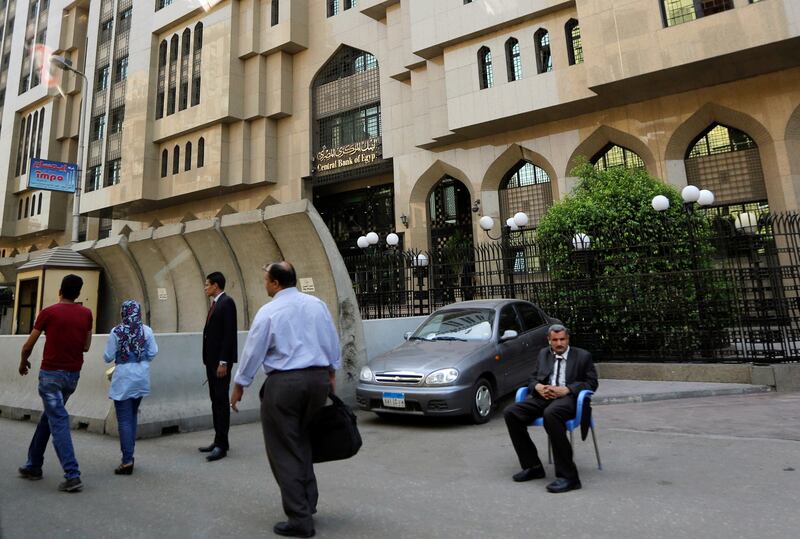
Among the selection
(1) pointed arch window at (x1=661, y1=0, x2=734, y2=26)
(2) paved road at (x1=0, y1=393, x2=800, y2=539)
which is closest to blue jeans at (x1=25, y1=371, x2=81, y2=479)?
(2) paved road at (x1=0, y1=393, x2=800, y2=539)

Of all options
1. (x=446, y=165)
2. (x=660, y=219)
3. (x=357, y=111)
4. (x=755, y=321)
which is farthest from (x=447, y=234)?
(x=755, y=321)

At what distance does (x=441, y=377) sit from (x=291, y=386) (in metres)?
3.38

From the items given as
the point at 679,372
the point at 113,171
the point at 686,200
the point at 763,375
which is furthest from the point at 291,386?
the point at 113,171

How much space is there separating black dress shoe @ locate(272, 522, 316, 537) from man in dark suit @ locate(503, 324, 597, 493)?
1894mm

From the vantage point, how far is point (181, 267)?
12.3 meters

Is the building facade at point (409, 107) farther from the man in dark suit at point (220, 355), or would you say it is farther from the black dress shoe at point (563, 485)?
the black dress shoe at point (563, 485)

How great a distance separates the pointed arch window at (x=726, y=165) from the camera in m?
18.2

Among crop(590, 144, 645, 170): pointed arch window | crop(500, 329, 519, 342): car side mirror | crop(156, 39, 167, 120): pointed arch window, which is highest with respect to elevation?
crop(156, 39, 167, 120): pointed arch window

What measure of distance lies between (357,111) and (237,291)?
1855cm

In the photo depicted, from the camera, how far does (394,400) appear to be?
6.34 metres

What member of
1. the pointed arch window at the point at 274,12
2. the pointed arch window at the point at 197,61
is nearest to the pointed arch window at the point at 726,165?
the pointed arch window at the point at 274,12

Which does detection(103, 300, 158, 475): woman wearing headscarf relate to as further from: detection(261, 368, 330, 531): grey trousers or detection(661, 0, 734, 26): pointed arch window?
detection(661, 0, 734, 26): pointed arch window

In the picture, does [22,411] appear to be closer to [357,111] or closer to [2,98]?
[357,111]

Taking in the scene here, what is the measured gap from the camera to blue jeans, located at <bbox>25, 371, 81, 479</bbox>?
403 centimetres
